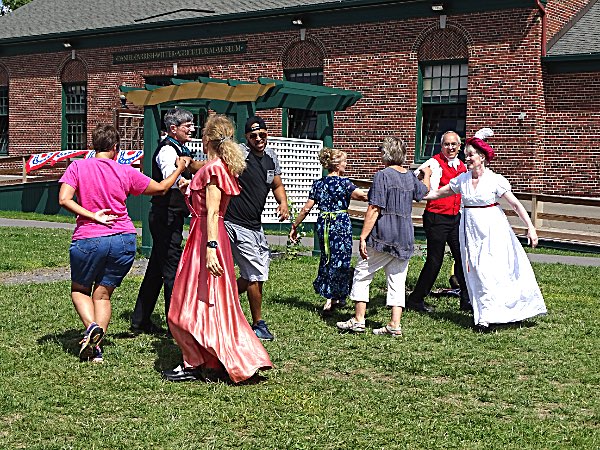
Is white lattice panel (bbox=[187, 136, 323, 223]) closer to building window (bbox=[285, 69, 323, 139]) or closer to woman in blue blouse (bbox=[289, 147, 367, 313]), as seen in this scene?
woman in blue blouse (bbox=[289, 147, 367, 313])

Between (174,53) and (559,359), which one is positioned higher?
(174,53)

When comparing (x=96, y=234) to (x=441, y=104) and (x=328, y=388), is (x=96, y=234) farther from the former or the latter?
(x=441, y=104)

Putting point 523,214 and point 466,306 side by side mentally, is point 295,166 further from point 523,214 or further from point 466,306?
point 523,214

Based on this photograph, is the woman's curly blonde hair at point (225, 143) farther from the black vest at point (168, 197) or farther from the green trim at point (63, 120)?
the green trim at point (63, 120)

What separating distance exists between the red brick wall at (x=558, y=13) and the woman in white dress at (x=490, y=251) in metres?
12.4

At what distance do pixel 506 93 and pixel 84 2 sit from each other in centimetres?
1724

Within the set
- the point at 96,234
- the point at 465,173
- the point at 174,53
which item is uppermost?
the point at 174,53

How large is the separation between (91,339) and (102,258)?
626 millimetres

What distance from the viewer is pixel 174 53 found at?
85.3 ft

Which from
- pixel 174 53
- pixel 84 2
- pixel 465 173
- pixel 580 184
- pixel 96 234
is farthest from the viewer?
pixel 84 2

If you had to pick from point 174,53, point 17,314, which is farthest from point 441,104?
point 17,314

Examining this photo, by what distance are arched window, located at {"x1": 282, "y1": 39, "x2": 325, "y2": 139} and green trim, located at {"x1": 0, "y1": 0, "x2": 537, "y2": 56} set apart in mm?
563

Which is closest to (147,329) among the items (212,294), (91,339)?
(91,339)

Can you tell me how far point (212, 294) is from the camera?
6.36 m
